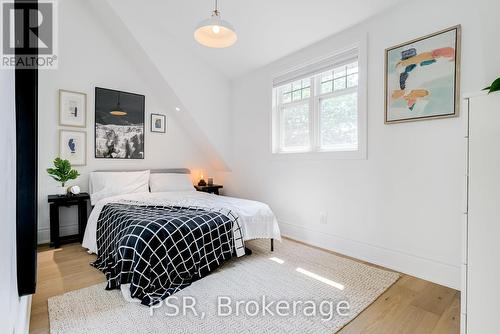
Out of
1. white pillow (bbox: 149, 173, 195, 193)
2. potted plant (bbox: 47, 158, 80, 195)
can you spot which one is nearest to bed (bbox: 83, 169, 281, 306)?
potted plant (bbox: 47, 158, 80, 195)

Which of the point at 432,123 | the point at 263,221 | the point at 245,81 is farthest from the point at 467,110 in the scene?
the point at 245,81

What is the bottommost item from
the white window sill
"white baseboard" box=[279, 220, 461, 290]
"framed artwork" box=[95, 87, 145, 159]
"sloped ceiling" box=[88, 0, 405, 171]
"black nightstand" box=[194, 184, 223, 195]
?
"white baseboard" box=[279, 220, 461, 290]

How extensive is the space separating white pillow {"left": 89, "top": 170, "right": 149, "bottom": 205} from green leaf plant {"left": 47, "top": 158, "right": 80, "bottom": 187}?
28cm

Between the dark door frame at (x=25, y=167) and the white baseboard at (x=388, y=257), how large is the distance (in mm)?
2653

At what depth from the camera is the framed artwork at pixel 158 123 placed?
3938 millimetres

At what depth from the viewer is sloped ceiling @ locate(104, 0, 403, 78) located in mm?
2527

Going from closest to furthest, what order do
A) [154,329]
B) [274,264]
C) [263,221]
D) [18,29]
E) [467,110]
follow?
[18,29], [467,110], [154,329], [274,264], [263,221]

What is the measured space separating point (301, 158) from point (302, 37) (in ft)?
4.75

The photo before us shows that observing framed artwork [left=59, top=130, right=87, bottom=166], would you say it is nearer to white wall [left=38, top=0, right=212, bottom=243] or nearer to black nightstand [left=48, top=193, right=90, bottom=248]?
white wall [left=38, top=0, right=212, bottom=243]

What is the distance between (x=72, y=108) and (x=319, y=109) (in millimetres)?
3163

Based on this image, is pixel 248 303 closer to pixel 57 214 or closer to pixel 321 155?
pixel 321 155

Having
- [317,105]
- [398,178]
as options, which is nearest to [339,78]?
[317,105]

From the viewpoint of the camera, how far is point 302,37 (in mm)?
2971

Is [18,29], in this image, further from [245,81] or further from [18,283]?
[245,81]
